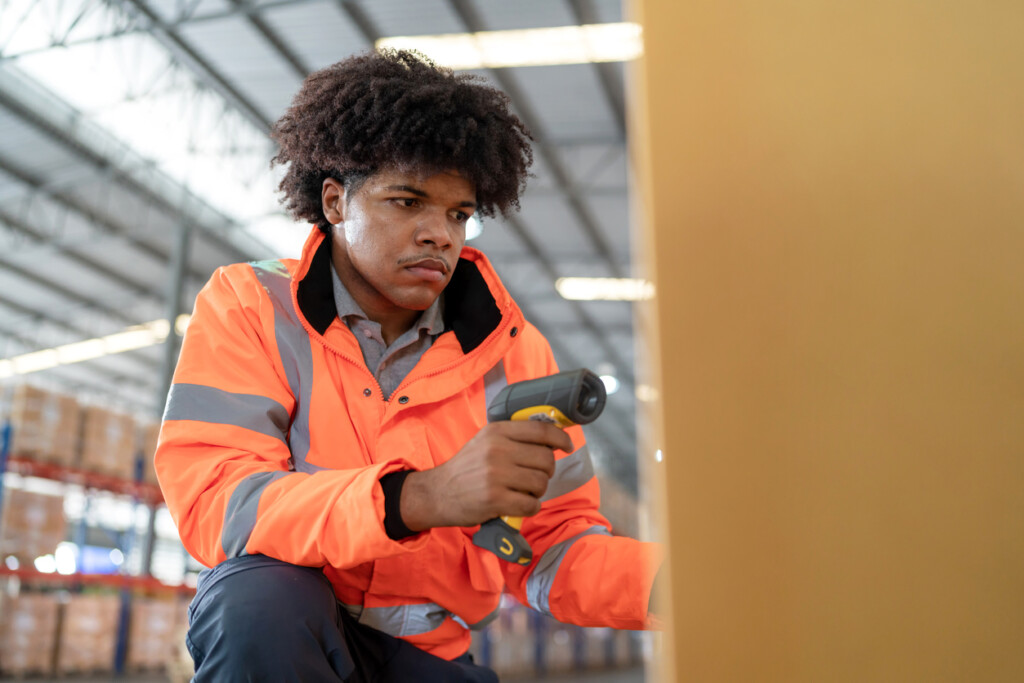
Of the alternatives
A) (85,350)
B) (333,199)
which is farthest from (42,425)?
(85,350)

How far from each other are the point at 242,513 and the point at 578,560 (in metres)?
0.57

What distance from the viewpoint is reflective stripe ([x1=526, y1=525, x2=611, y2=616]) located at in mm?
1414

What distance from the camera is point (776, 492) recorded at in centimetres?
52

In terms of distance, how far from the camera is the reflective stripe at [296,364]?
4.47 feet

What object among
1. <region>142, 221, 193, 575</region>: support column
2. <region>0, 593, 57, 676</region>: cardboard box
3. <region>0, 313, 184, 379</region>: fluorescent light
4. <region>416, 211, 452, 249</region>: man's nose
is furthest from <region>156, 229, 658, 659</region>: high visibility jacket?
<region>0, 313, 184, 379</region>: fluorescent light

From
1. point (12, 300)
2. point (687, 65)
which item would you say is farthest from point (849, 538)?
point (12, 300)

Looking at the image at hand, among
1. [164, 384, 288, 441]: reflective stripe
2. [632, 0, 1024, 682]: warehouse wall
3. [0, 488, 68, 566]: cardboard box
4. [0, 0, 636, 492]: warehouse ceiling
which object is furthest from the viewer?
[0, 0, 636, 492]: warehouse ceiling

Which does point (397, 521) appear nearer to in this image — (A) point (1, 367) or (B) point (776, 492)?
(B) point (776, 492)

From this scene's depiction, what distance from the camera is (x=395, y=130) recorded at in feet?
4.99

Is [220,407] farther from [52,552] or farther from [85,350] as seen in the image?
[85,350]

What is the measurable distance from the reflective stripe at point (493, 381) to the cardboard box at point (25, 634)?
6193 millimetres

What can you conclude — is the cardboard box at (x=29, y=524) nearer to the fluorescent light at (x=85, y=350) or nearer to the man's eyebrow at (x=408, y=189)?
the man's eyebrow at (x=408, y=189)

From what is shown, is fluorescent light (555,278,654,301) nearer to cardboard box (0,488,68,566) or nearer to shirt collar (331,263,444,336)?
cardboard box (0,488,68,566)

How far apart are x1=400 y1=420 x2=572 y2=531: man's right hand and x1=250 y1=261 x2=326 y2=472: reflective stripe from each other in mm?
411
